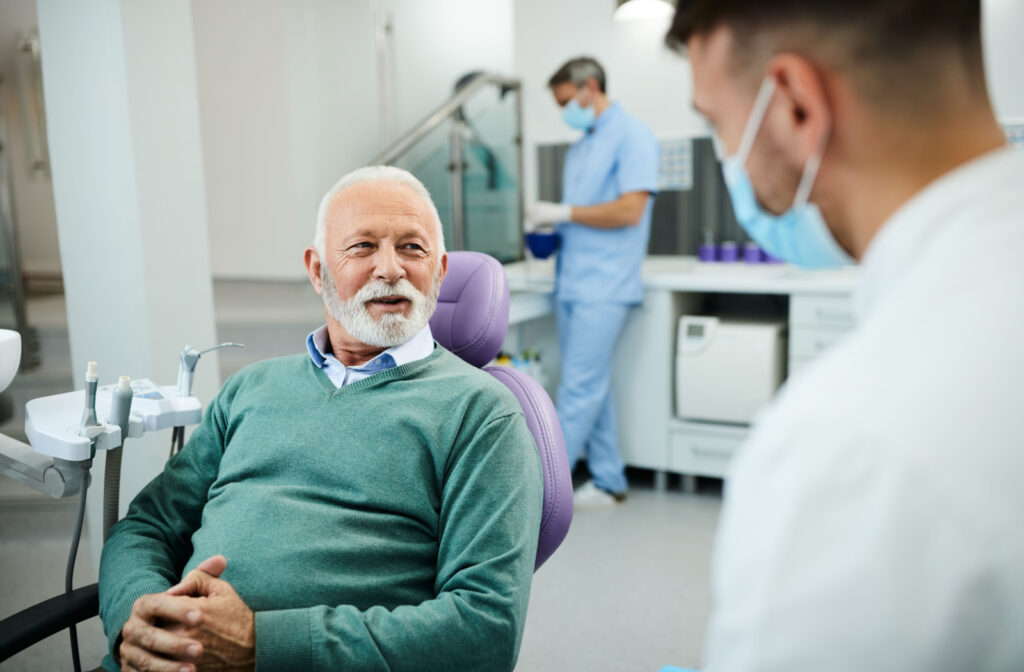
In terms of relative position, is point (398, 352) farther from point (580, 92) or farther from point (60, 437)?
point (580, 92)

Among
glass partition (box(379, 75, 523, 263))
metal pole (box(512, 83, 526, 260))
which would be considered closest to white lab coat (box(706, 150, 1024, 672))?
glass partition (box(379, 75, 523, 263))

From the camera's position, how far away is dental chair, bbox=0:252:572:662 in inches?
45.4

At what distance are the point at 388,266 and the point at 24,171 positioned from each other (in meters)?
2.93

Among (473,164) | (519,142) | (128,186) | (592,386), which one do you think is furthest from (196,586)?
(519,142)

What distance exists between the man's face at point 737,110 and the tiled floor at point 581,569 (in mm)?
1632

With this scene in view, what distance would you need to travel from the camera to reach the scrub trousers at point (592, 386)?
3000 millimetres

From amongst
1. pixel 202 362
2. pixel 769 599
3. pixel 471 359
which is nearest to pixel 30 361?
pixel 202 362

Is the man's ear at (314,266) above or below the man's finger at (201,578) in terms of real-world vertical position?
above

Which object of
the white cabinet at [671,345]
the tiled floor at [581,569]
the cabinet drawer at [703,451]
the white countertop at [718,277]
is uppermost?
the white countertop at [718,277]

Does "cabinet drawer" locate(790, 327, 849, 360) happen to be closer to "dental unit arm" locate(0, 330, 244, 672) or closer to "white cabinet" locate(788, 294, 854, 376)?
"white cabinet" locate(788, 294, 854, 376)

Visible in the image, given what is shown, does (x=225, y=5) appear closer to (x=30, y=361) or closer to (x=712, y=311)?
(x=30, y=361)

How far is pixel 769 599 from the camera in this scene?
1.39 ft

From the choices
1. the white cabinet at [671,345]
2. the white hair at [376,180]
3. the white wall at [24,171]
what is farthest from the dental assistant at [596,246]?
the white wall at [24,171]

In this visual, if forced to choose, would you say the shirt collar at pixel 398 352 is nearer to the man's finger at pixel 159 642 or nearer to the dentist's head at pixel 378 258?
the dentist's head at pixel 378 258
